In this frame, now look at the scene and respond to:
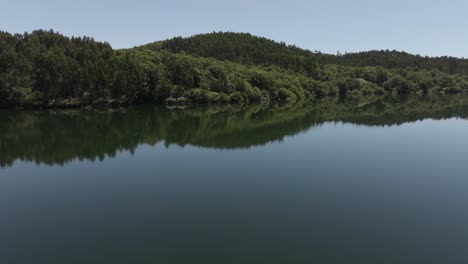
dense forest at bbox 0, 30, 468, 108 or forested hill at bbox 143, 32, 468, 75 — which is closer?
dense forest at bbox 0, 30, 468, 108

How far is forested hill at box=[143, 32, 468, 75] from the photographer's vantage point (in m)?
144

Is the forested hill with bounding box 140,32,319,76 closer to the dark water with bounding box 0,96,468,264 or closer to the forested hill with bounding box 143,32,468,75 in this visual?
the forested hill with bounding box 143,32,468,75

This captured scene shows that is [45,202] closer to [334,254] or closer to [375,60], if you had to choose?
[334,254]

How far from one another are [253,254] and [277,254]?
88cm

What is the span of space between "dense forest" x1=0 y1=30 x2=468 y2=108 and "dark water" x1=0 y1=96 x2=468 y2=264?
89.8ft

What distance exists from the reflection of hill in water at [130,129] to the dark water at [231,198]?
41cm

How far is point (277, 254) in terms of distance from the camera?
14.8 metres

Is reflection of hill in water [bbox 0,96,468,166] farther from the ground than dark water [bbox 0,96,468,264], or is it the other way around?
reflection of hill in water [bbox 0,96,468,166]

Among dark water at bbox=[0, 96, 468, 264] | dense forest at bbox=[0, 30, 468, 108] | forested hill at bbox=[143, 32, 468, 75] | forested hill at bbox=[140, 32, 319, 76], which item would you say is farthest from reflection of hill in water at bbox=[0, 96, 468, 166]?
forested hill at bbox=[143, 32, 468, 75]

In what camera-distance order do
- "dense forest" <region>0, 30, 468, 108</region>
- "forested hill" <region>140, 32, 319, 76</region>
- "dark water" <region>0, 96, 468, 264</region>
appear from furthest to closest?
"forested hill" <region>140, 32, 319, 76</region>, "dense forest" <region>0, 30, 468, 108</region>, "dark water" <region>0, 96, 468, 264</region>

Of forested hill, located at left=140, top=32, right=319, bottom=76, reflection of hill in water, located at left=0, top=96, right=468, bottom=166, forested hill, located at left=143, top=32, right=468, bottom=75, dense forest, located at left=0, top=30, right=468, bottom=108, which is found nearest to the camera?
reflection of hill in water, located at left=0, top=96, right=468, bottom=166

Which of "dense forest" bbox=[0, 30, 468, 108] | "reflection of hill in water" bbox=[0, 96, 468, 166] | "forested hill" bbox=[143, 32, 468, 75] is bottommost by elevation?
"reflection of hill in water" bbox=[0, 96, 468, 166]

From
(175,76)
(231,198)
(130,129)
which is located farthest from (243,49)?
(231,198)

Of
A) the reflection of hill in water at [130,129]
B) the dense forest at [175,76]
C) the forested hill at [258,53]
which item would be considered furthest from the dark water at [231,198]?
the forested hill at [258,53]
